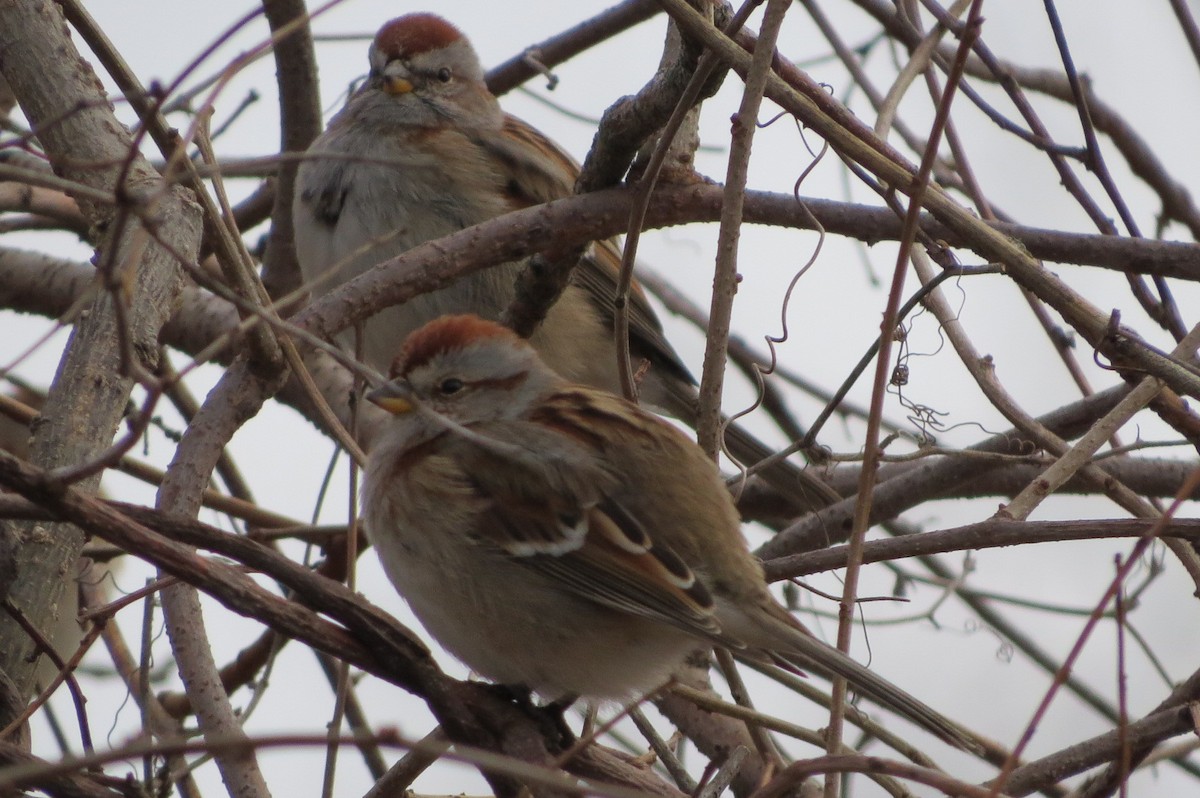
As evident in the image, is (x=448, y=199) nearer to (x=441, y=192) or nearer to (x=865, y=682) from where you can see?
(x=441, y=192)

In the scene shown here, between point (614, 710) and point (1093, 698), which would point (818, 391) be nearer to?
point (1093, 698)

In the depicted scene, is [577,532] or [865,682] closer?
[865,682]

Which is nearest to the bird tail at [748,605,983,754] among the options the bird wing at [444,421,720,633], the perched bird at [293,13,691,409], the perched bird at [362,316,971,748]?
the perched bird at [362,316,971,748]

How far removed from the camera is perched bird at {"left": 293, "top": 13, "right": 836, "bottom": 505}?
4.73 m

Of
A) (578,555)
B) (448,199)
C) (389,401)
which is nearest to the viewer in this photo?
(578,555)

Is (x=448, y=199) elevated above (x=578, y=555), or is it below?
above

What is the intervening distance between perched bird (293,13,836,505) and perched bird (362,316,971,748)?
117 centimetres

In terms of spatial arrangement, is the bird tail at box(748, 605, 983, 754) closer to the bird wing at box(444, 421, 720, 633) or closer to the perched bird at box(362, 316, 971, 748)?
the perched bird at box(362, 316, 971, 748)

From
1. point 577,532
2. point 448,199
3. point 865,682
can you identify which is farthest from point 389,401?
point 448,199

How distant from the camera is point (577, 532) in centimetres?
309

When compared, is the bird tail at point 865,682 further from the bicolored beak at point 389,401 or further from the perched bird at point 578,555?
the bicolored beak at point 389,401

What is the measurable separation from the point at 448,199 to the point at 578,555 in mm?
2146

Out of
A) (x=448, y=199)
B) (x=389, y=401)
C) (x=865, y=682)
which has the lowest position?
(x=865, y=682)

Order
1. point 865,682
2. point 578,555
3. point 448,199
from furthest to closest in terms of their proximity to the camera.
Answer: point 448,199
point 578,555
point 865,682
